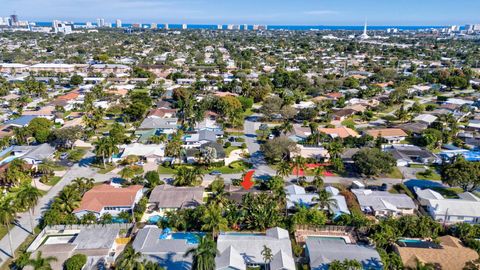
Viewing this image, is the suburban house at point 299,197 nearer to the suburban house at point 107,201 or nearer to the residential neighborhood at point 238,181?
the residential neighborhood at point 238,181

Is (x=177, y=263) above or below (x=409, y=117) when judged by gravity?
below

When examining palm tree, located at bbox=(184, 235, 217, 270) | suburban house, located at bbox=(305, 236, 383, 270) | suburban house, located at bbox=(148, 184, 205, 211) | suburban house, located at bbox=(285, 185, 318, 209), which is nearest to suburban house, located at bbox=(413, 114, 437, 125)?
suburban house, located at bbox=(285, 185, 318, 209)

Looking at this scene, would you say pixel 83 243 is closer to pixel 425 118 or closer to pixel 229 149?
pixel 229 149

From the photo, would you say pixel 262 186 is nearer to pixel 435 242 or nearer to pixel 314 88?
pixel 435 242

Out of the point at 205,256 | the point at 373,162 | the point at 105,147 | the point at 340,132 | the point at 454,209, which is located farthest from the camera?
the point at 340,132

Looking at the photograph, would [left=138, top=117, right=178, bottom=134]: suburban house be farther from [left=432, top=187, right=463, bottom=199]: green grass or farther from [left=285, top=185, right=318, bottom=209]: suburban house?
[left=432, top=187, right=463, bottom=199]: green grass

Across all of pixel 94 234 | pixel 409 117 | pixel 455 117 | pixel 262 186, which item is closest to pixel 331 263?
pixel 262 186

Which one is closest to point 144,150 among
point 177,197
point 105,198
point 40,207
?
point 105,198
